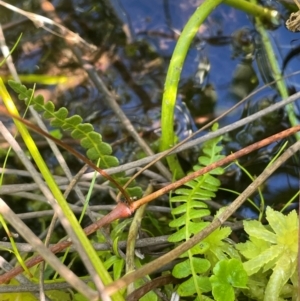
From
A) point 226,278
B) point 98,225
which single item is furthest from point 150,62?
point 226,278

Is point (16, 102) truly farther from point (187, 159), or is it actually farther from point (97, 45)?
point (187, 159)

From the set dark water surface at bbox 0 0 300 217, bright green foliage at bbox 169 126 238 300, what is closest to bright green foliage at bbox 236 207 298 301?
bright green foliage at bbox 169 126 238 300

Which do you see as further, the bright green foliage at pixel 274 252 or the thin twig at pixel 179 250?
the bright green foliage at pixel 274 252

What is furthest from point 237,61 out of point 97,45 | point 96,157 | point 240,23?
point 96,157

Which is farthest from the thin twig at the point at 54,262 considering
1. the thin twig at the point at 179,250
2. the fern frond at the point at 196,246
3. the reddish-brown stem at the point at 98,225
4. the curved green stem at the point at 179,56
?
the curved green stem at the point at 179,56

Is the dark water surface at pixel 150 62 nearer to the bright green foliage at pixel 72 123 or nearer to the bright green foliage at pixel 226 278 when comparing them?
the bright green foliage at pixel 72 123

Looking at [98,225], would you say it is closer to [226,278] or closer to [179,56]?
[226,278]

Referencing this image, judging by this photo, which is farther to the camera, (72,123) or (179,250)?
(72,123)

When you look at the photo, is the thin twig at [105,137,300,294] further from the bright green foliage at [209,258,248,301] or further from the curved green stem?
the curved green stem
